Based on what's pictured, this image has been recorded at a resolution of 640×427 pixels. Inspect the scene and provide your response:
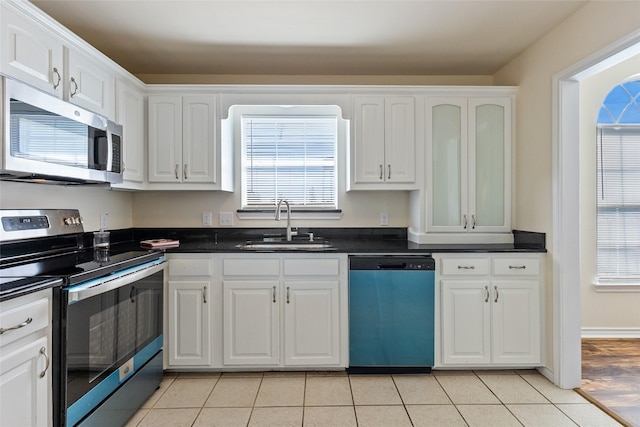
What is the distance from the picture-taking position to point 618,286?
11.0ft

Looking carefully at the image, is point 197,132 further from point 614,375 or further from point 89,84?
point 614,375

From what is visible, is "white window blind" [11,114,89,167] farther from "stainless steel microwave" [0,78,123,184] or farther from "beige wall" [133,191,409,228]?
"beige wall" [133,191,409,228]

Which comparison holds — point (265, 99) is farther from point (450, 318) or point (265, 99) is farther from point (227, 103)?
point (450, 318)

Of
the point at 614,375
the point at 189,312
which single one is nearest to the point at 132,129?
the point at 189,312

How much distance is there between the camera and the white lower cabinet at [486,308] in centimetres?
264

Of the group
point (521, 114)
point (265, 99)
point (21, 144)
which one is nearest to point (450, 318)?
point (521, 114)

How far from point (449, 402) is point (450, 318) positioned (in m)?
0.57

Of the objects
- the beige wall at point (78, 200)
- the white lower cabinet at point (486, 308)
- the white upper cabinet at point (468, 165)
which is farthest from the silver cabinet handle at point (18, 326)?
the white upper cabinet at point (468, 165)

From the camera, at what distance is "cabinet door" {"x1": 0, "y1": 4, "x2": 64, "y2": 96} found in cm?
164

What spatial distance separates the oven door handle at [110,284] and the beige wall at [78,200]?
2.38 ft

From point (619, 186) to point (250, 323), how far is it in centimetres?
352

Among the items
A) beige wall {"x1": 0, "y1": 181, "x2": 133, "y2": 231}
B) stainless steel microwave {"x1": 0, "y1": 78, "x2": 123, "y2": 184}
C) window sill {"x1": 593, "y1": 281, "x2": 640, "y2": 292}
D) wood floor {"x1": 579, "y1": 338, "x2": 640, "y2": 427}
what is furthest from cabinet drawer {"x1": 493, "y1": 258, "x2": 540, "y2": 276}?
beige wall {"x1": 0, "y1": 181, "x2": 133, "y2": 231}

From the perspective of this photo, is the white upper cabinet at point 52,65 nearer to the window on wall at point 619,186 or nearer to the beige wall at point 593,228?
the beige wall at point 593,228

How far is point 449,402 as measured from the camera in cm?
229
